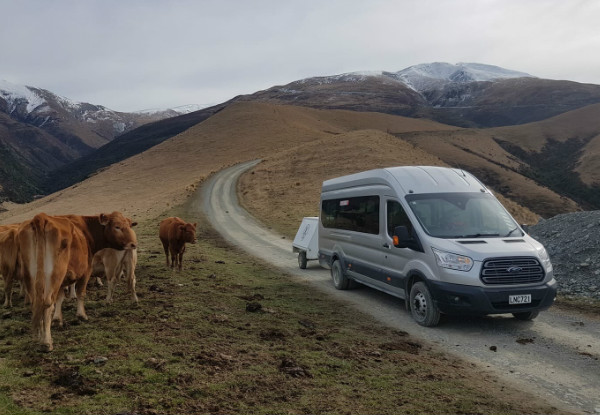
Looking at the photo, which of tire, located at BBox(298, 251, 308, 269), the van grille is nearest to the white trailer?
tire, located at BBox(298, 251, 308, 269)

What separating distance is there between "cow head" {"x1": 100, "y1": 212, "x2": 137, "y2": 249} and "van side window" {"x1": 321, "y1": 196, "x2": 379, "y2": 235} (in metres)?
5.87

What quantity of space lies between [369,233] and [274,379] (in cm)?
630

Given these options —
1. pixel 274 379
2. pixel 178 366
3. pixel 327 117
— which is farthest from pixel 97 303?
pixel 327 117

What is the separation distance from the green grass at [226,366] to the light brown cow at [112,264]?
1.27ft

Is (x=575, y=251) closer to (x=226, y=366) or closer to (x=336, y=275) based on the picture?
(x=336, y=275)

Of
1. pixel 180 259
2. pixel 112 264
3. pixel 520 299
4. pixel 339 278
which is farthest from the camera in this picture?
pixel 180 259

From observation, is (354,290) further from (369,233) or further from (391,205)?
(391,205)

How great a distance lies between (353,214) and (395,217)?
2.25 m

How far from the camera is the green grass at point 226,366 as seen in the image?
18.9 ft

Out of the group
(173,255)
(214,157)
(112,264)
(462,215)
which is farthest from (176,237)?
(214,157)

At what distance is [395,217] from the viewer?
437 inches

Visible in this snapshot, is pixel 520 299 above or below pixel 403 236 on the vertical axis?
below

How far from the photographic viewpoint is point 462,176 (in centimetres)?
1169

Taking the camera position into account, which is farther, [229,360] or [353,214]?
[353,214]
